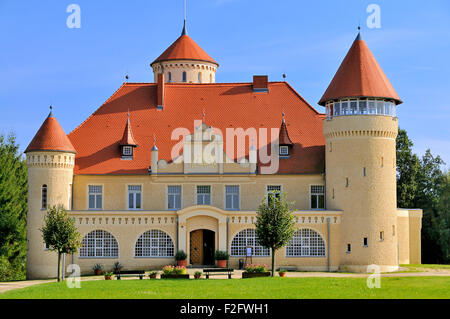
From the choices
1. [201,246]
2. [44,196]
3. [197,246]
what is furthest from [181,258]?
[44,196]

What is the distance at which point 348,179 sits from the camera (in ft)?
162

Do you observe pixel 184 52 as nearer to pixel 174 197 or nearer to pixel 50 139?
pixel 174 197

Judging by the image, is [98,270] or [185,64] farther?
[185,64]

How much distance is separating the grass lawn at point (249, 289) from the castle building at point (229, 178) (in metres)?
10.7

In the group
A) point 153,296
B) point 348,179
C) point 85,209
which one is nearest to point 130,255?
point 85,209

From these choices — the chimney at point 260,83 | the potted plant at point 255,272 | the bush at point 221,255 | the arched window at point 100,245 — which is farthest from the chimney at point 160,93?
the potted plant at point 255,272

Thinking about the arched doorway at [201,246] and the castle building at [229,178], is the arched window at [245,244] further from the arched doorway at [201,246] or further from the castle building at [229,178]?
the arched doorway at [201,246]

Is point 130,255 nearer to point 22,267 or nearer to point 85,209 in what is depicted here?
point 85,209

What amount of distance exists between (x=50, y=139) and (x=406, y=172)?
3500 centimetres

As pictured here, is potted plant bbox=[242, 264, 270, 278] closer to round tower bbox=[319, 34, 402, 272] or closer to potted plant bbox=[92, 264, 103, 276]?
round tower bbox=[319, 34, 402, 272]

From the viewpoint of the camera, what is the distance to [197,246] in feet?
169

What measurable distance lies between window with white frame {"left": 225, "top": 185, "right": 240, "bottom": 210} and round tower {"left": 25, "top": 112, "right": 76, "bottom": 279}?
1072 centimetres

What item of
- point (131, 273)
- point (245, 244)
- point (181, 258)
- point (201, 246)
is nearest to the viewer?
point (131, 273)

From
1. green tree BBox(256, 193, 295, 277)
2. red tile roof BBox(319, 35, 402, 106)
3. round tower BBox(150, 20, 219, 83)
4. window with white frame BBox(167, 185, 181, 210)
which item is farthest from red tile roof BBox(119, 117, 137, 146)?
green tree BBox(256, 193, 295, 277)
